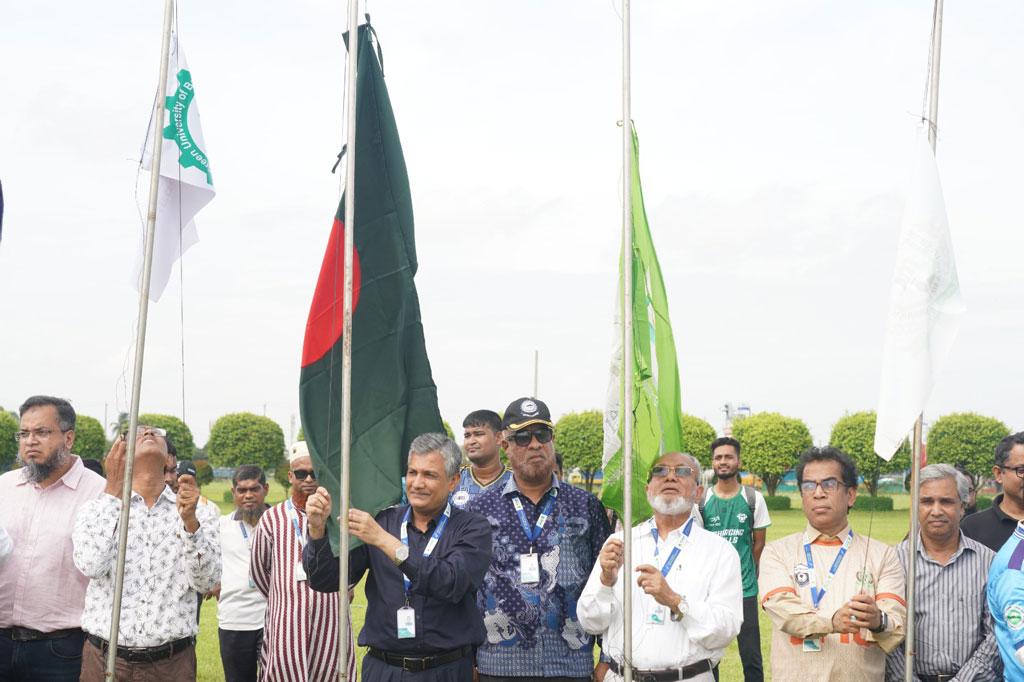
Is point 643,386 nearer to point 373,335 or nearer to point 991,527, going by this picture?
point 373,335

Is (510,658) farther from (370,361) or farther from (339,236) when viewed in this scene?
(339,236)

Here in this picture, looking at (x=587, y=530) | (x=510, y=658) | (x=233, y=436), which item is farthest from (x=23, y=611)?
(x=233, y=436)

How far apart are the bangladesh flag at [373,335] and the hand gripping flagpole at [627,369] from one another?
41.9 inches

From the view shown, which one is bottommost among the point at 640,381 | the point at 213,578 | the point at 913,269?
the point at 213,578

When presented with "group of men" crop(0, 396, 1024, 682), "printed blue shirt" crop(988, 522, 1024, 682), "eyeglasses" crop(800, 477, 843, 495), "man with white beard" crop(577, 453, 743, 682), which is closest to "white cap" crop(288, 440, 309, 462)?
"group of men" crop(0, 396, 1024, 682)

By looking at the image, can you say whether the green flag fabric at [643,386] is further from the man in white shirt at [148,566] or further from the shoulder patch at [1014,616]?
the man in white shirt at [148,566]

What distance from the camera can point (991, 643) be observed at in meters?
5.19

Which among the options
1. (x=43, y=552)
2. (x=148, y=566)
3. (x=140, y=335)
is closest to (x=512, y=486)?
(x=148, y=566)

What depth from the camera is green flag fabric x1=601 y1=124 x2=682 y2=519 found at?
5.97 metres

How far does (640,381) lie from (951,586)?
6.15 feet

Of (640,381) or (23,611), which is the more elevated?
(640,381)

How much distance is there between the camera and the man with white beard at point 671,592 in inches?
208

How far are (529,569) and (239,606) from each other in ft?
9.58

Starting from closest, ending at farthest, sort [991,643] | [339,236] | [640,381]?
[991,643] < [339,236] < [640,381]
